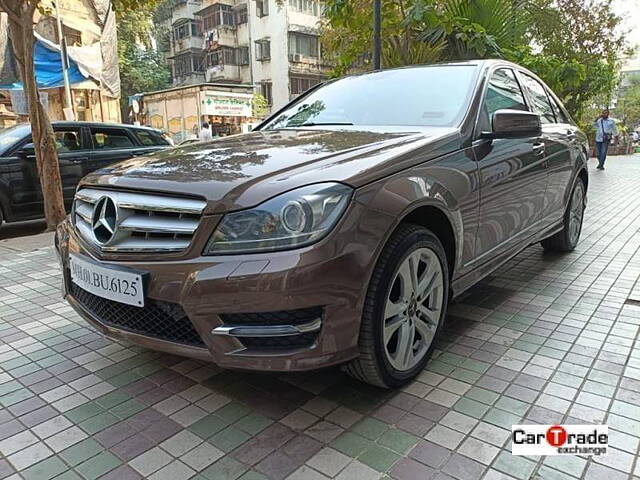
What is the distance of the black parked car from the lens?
6.34 meters

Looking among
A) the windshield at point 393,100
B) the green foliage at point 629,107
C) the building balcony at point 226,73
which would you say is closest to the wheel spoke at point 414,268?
the windshield at point 393,100

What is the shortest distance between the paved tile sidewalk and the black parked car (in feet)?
11.8

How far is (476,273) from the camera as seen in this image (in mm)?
2906

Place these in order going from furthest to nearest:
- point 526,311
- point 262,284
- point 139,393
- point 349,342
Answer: point 526,311
point 139,393
point 349,342
point 262,284

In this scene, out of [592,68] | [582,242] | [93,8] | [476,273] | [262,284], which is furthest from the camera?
[93,8]

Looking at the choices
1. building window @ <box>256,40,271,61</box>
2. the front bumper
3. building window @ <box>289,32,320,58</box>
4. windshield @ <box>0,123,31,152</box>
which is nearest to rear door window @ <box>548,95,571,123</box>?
the front bumper

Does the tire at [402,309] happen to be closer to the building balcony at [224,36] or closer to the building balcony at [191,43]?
the building balcony at [224,36]

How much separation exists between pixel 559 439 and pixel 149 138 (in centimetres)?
741

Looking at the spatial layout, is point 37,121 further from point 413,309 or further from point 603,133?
point 603,133

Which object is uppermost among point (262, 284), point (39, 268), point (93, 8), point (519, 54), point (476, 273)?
point (93, 8)

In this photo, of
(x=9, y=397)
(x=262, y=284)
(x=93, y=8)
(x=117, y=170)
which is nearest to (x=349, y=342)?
(x=262, y=284)

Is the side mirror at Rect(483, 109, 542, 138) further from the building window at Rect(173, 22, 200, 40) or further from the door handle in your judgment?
the building window at Rect(173, 22, 200, 40)

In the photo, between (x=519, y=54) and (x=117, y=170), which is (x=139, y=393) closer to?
(x=117, y=170)

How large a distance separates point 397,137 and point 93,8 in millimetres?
16854
